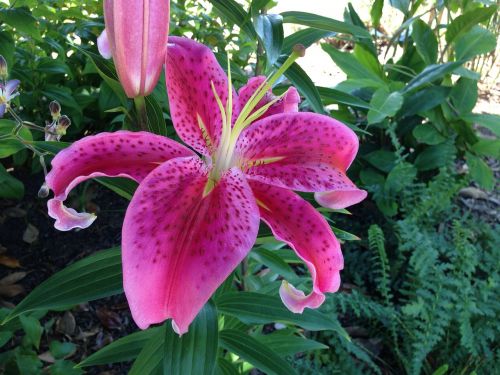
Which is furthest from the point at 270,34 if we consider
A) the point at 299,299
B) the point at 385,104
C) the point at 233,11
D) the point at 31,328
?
the point at 385,104

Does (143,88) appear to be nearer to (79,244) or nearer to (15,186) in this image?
(15,186)

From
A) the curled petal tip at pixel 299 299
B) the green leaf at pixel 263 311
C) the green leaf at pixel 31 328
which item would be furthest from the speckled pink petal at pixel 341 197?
the green leaf at pixel 31 328

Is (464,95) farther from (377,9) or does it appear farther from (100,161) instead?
(100,161)

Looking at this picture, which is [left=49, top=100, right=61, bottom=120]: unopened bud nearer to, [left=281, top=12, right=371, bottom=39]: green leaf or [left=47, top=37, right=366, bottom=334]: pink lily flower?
[left=47, top=37, right=366, bottom=334]: pink lily flower

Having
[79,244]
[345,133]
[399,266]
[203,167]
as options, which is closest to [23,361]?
[79,244]

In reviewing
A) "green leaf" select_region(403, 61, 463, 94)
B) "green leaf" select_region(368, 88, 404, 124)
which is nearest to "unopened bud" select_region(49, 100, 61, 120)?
"green leaf" select_region(368, 88, 404, 124)
